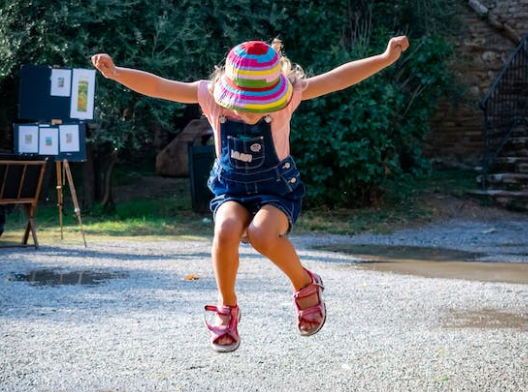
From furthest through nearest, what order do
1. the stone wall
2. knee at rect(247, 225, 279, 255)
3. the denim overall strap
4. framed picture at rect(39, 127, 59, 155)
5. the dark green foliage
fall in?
1. the stone wall
2. the dark green foliage
3. framed picture at rect(39, 127, 59, 155)
4. the denim overall strap
5. knee at rect(247, 225, 279, 255)

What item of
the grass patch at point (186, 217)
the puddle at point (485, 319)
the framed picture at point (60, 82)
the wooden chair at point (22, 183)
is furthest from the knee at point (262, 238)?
the grass patch at point (186, 217)

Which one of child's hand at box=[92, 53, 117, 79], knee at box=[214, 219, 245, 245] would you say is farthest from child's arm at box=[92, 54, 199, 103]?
knee at box=[214, 219, 245, 245]

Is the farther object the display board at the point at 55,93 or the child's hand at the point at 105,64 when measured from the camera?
the display board at the point at 55,93

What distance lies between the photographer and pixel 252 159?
4.70 metres

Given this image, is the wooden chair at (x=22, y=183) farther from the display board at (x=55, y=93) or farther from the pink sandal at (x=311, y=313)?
the pink sandal at (x=311, y=313)

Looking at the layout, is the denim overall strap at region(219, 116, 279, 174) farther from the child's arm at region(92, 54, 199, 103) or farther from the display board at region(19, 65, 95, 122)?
the display board at region(19, 65, 95, 122)

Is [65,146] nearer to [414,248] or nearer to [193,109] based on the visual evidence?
[414,248]

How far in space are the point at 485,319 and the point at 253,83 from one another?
10.6 ft

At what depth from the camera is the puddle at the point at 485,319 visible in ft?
21.9

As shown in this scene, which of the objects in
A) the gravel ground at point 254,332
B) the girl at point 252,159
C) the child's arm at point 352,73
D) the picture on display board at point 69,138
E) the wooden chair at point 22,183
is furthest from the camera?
the picture on display board at point 69,138

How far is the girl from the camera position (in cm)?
459

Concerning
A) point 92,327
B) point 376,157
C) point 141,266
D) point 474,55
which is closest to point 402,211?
point 376,157

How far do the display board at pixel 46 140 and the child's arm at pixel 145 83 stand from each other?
753 centimetres

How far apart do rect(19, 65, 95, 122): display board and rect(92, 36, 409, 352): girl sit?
7.61 metres
